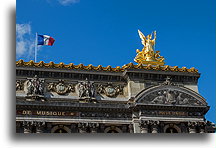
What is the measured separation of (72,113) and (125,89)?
3652 millimetres

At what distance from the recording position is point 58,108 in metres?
19.2

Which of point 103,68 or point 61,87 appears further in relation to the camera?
point 103,68

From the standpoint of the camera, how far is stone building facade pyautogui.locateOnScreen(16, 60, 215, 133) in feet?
62.8

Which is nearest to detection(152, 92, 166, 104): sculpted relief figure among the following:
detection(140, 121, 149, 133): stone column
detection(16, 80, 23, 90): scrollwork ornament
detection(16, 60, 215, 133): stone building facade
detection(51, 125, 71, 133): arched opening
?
detection(16, 60, 215, 133): stone building facade

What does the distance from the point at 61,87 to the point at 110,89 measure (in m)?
2.82

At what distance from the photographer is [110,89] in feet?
69.2

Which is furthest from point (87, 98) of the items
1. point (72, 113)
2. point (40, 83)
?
point (40, 83)

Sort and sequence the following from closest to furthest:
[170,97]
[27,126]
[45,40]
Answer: [45,40] < [27,126] < [170,97]

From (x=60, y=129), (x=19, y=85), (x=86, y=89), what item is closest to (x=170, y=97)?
(x=86, y=89)

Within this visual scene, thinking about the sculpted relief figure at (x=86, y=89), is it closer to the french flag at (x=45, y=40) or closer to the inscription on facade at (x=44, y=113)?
the inscription on facade at (x=44, y=113)

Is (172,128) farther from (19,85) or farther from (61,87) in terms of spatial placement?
(19,85)

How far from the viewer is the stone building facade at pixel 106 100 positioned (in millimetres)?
19141

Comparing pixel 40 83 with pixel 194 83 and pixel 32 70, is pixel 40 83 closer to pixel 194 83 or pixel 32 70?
pixel 32 70

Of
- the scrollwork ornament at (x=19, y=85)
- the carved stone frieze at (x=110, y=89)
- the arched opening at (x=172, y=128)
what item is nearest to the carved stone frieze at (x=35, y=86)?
the scrollwork ornament at (x=19, y=85)
